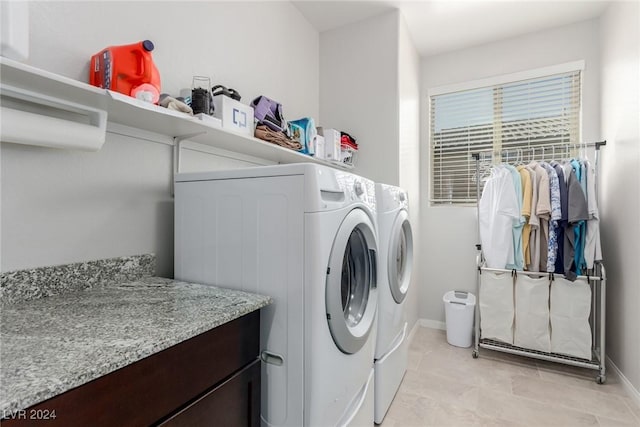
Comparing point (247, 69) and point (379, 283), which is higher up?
point (247, 69)

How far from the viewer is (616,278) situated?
221 centimetres

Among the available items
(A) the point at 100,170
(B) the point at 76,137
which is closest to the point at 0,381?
(B) the point at 76,137

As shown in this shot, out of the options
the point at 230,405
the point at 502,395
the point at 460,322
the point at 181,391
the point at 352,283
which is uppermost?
the point at 352,283

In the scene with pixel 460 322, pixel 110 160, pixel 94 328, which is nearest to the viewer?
pixel 94 328

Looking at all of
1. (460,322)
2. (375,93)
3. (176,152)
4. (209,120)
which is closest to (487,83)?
(375,93)

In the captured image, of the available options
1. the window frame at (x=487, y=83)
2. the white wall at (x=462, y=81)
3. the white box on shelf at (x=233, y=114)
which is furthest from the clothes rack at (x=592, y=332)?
the white box on shelf at (x=233, y=114)

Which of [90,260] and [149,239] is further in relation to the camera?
[149,239]

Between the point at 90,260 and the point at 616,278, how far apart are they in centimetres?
311

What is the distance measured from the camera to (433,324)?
10.3 ft

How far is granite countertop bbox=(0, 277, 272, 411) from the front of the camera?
Result: 531 mm

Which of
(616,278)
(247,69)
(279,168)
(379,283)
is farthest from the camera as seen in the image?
(616,278)

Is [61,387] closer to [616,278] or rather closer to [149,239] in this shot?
[149,239]

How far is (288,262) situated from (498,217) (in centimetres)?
193

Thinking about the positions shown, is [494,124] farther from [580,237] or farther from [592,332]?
[592,332]
